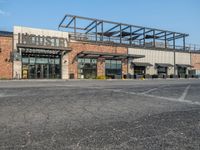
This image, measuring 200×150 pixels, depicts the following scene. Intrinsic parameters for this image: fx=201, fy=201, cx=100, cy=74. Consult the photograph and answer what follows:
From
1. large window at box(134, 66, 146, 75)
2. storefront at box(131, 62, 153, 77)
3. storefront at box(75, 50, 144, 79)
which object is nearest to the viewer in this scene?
storefront at box(75, 50, 144, 79)

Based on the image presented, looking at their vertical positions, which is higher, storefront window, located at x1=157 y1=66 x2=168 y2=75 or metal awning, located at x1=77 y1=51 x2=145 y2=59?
metal awning, located at x1=77 y1=51 x2=145 y2=59

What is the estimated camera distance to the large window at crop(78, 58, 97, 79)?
33.8m

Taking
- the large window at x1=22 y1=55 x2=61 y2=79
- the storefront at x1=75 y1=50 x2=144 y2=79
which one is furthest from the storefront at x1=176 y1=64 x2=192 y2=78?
the large window at x1=22 y1=55 x2=61 y2=79

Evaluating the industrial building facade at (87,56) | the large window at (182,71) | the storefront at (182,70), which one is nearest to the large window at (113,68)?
the industrial building facade at (87,56)

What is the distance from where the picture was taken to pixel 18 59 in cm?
2891

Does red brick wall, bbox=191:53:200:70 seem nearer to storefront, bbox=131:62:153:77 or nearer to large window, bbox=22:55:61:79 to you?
storefront, bbox=131:62:153:77

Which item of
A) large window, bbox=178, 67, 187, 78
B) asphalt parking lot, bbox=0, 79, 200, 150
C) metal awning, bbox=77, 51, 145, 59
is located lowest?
asphalt parking lot, bbox=0, 79, 200, 150

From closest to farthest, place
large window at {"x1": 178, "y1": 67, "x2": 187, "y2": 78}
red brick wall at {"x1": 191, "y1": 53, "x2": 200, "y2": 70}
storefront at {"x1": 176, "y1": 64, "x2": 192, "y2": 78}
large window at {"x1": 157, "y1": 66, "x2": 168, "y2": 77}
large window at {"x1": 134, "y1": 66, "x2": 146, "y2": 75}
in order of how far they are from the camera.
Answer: large window at {"x1": 134, "y1": 66, "x2": 146, "y2": 75} → large window at {"x1": 157, "y1": 66, "x2": 168, "y2": 77} → storefront at {"x1": 176, "y1": 64, "x2": 192, "y2": 78} → large window at {"x1": 178, "y1": 67, "x2": 187, "y2": 78} → red brick wall at {"x1": 191, "y1": 53, "x2": 200, "y2": 70}

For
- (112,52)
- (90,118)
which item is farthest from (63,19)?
(90,118)

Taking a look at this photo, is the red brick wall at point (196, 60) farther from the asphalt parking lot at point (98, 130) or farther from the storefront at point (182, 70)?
the asphalt parking lot at point (98, 130)

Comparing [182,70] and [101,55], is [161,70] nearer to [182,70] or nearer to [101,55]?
[182,70]

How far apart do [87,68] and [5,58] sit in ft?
41.9

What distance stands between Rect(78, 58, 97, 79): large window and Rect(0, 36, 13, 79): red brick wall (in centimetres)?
1074

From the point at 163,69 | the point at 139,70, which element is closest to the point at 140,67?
the point at 139,70
